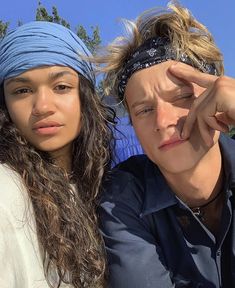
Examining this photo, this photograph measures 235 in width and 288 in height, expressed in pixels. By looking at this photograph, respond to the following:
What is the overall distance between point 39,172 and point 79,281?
0.58m

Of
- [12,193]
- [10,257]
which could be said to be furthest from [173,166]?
[10,257]

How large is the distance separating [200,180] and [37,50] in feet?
3.58

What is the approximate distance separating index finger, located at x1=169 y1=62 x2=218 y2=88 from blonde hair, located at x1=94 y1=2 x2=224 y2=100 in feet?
0.24

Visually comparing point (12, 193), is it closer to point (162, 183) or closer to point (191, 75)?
point (162, 183)

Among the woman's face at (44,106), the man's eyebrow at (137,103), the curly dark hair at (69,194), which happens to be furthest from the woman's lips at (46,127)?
the man's eyebrow at (137,103)

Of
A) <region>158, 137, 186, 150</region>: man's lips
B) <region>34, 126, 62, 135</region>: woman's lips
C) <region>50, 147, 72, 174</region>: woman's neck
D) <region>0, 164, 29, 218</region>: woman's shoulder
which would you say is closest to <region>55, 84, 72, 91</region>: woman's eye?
<region>34, 126, 62, 135</region>: woman's lips

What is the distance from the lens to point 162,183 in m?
2.54

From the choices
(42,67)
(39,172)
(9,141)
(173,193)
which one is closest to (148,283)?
(173,193)

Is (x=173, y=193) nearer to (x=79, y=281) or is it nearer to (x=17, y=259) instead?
(x=79, y=281)

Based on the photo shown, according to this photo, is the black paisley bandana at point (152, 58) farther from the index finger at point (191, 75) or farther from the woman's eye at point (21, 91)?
the woman's eye at point (21, 91)

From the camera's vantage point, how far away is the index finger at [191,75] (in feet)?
7.41

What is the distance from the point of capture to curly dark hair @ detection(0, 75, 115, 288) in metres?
2.24

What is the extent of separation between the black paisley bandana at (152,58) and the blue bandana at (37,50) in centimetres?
29

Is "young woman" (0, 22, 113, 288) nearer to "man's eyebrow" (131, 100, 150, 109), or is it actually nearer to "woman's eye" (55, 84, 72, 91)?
"woman's eye" (55, 84, 72, 91)
